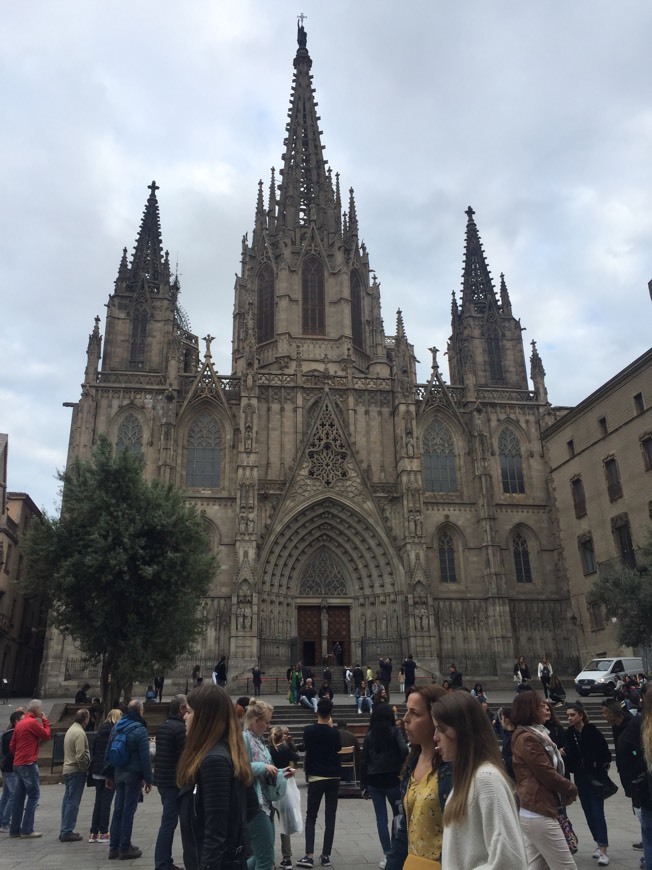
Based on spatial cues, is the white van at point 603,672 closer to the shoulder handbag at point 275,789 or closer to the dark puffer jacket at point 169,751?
the shoulder handbag at point 275,789

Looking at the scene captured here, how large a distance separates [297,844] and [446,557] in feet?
95.5

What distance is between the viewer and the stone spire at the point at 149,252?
44.7 metres

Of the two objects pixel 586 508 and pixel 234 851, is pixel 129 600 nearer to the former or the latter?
pixel 234 851

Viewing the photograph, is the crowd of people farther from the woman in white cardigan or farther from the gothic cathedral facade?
the gothic cathedral facade

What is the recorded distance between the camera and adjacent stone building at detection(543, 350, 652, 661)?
31.2m

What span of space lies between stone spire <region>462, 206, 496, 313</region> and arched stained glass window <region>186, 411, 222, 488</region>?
19.1 metres

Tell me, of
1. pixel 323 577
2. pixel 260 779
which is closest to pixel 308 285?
pixel 323 577

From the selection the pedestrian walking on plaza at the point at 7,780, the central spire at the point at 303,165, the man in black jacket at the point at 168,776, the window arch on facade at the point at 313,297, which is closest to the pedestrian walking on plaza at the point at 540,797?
the man in black jacket at the point at 168,776

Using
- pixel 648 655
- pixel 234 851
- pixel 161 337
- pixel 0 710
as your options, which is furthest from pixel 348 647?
pixel 234 851

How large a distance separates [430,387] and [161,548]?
75.2 feet

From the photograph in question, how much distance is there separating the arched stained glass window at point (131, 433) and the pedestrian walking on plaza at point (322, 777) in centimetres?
3118

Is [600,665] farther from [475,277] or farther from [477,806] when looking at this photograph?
[475,277]

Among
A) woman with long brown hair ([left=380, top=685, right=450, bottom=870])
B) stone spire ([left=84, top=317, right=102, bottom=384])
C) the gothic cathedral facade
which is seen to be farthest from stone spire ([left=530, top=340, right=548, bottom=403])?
woman with long brown hair ([left=380, top=685, right=450, bottom=870])

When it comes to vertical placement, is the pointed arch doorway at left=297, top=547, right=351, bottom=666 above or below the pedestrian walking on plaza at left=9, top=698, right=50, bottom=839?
above
